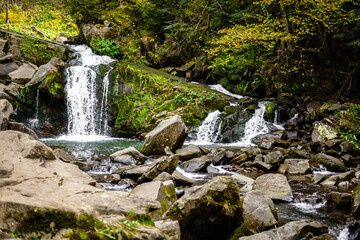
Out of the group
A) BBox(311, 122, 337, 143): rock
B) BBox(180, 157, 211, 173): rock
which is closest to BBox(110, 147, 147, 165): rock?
BBox(180, 157, 211, 173): rock

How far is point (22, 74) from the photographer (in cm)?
1451

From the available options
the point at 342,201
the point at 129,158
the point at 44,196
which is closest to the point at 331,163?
the point at 342,201

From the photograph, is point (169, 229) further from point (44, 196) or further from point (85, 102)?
point (85, 102)

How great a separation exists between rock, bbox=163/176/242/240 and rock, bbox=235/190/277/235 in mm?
276

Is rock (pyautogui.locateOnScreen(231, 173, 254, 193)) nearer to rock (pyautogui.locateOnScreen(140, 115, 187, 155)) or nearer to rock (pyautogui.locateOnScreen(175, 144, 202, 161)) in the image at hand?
rock (pyautogui.locateOnScreen(175, 144, 202, 161))

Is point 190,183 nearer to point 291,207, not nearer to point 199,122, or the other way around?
point 291,207

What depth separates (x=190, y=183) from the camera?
6.29m

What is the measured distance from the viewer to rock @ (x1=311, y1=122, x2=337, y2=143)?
10.5m

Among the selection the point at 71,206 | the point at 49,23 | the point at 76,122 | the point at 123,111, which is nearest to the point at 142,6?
the point at 123,111

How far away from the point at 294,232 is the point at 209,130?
33.6 ft

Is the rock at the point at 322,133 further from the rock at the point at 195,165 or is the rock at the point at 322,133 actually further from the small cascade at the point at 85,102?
the small cascade at the point at 85,102

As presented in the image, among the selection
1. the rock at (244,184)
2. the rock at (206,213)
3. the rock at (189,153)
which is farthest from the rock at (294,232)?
the rock at (189,153)

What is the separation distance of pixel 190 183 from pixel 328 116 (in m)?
8.81

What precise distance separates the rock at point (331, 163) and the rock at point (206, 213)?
5.79 m
